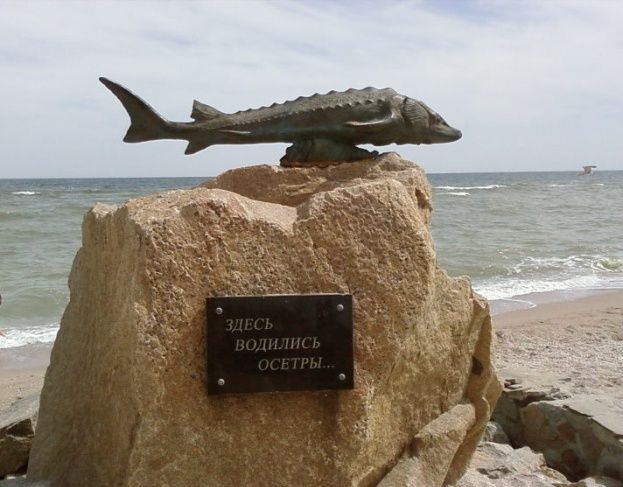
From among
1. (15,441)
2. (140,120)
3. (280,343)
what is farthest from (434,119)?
(15,441)

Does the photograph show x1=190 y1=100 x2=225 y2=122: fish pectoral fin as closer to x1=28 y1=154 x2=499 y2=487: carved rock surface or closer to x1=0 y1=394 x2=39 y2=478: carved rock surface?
x1=28 y1=154 x2=499 y2=487: carved rock surface

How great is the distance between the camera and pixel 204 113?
11.9 ft

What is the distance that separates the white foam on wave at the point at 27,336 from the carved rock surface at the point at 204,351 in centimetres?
483

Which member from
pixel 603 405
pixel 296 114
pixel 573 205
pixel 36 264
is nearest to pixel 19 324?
pixel 36 264

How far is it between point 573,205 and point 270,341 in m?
25.3

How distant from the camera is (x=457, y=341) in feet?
11.2

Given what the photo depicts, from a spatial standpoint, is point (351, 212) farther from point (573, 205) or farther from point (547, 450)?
point (573, 205)

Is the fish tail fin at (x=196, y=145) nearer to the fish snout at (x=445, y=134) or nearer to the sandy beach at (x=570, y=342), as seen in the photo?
the fish snout at (x=445, y=134)

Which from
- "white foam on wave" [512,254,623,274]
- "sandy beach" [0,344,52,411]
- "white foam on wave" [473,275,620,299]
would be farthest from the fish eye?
"white foam on wave" [512,254,623,274]

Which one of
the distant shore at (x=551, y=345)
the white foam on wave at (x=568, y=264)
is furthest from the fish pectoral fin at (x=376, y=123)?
the white foam on wave at (x=568, y=264)

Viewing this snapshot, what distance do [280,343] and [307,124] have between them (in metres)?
1.32

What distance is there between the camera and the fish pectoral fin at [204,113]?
11.9 ft

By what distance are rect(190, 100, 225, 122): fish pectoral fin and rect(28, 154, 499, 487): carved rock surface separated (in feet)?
2.27

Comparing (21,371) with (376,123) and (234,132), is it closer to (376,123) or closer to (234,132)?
(234,132)
